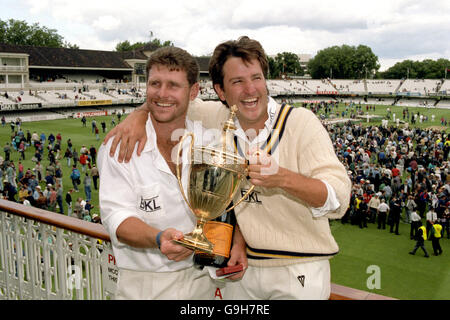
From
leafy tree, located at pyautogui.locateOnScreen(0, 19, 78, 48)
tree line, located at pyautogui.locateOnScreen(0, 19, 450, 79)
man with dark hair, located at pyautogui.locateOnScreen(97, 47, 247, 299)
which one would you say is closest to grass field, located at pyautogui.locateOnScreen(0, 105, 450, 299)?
man with dark hair, located at pyautogui.locateOnScreen(97, 47, 247, 299)

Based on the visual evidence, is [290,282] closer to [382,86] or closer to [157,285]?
[157,285]

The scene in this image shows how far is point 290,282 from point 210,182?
0.70 meters

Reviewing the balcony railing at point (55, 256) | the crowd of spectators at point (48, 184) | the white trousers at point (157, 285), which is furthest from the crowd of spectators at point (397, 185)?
the white trousers at point (157, 285)

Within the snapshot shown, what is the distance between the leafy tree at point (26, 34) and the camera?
229ft

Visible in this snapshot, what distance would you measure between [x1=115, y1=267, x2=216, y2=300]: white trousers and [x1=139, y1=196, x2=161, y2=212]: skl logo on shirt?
1.28 feet

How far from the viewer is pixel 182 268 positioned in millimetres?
2332

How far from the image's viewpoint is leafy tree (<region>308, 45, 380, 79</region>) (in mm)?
98750

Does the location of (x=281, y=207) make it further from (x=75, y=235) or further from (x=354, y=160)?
(x=354, y=160)

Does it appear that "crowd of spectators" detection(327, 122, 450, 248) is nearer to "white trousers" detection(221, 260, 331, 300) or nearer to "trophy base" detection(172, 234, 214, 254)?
"white trousers" detection(221, 260, 331, 300)

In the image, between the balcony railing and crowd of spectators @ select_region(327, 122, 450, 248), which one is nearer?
the balcony railing

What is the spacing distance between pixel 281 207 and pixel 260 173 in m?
0.44

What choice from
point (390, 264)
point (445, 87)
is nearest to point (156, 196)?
point (390, 264)

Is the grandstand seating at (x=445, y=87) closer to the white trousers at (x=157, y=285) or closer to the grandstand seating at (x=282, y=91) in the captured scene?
the grandstand seating at (x=282, y=91)

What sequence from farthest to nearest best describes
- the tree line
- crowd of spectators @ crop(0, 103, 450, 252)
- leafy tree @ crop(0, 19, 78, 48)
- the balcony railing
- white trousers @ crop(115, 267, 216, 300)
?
the tree line → leafy tree @ crop(0, 19, 78, 48) → crowd of spectators @ crop(0, 103, 450, 252) → the balcony railing → white trousers @ crop(115, 267, 216, 300)
